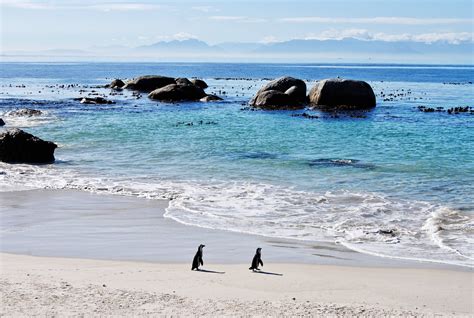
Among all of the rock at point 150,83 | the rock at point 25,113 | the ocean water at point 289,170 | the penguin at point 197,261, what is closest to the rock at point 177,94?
the ocean water at point 289,170

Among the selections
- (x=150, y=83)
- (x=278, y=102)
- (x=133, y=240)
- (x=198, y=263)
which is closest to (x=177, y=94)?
(x=278, y=102)

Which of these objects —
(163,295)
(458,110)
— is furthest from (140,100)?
(163,295)

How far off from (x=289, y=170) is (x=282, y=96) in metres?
26.4

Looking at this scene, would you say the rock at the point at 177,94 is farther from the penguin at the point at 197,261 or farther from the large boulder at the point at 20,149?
the penguin at the point at 197,261

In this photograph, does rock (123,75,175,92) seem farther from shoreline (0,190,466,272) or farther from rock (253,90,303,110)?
shoreline (0,190,466,272)

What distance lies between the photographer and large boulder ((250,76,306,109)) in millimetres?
53281

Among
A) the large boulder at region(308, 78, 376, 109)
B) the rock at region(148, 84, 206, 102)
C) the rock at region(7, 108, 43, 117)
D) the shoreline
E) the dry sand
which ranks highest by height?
the large boulder at region(308, 78, 376, 109)

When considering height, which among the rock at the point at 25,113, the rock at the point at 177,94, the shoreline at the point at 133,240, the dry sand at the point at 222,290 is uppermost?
the rock at the point at 177,94

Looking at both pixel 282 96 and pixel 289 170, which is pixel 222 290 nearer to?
pixel 289 170

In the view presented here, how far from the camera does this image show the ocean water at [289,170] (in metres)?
18.6

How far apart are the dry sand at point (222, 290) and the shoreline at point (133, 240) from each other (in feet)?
2.05

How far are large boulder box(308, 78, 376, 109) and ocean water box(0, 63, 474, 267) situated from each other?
A: 2.87 metres

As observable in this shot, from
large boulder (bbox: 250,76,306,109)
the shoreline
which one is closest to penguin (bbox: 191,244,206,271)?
the shoreline

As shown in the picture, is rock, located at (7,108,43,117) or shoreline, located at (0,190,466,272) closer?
shoreline, located at (0,190,466,272)
